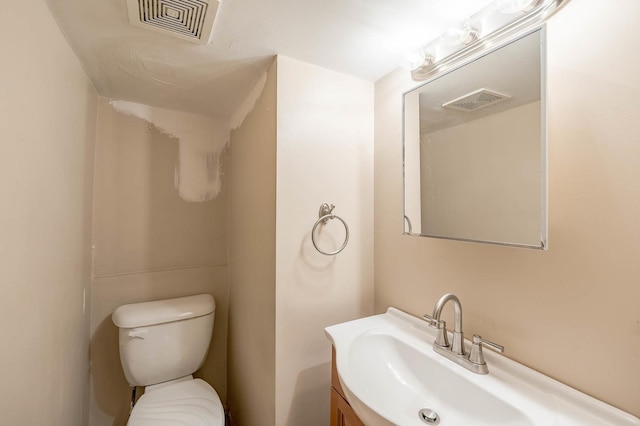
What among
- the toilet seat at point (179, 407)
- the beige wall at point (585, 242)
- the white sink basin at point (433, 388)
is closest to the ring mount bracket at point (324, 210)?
the white sink basin at point (433, 388)

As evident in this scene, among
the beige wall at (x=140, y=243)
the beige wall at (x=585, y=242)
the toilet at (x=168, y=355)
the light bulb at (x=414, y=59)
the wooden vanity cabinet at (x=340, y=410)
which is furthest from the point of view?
the beige wall at (x=140, y=243)

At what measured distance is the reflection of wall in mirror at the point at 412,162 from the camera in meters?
1.12

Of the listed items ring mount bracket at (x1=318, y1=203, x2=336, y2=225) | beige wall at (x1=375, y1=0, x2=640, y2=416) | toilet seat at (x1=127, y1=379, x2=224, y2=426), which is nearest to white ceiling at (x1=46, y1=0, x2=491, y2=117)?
beige wall at (x1=375, y1=0, x2=640, y2=416)

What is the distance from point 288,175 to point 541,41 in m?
0.90

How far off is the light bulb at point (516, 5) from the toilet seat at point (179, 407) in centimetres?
194

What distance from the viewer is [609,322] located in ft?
2.10

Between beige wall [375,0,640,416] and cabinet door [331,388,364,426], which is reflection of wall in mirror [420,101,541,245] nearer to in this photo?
beige wall [375,0,640,416]

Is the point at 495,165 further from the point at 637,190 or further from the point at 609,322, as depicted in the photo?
the point at 609,322

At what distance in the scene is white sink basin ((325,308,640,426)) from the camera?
665mm

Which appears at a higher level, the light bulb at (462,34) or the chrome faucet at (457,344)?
the light bulb at (462,34)

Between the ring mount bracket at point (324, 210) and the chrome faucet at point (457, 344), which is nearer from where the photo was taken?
the chrome faucet at point (457, 344)

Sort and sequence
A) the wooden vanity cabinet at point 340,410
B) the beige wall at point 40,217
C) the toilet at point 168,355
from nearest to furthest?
the beige wall at point 40,217, the wooden vanity cabinet at point 340,410, the toilet at point 168,355

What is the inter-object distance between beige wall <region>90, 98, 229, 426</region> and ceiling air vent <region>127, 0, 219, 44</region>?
0.94 meters

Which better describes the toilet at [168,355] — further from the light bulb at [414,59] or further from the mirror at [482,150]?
the light bulb at [414,59]
